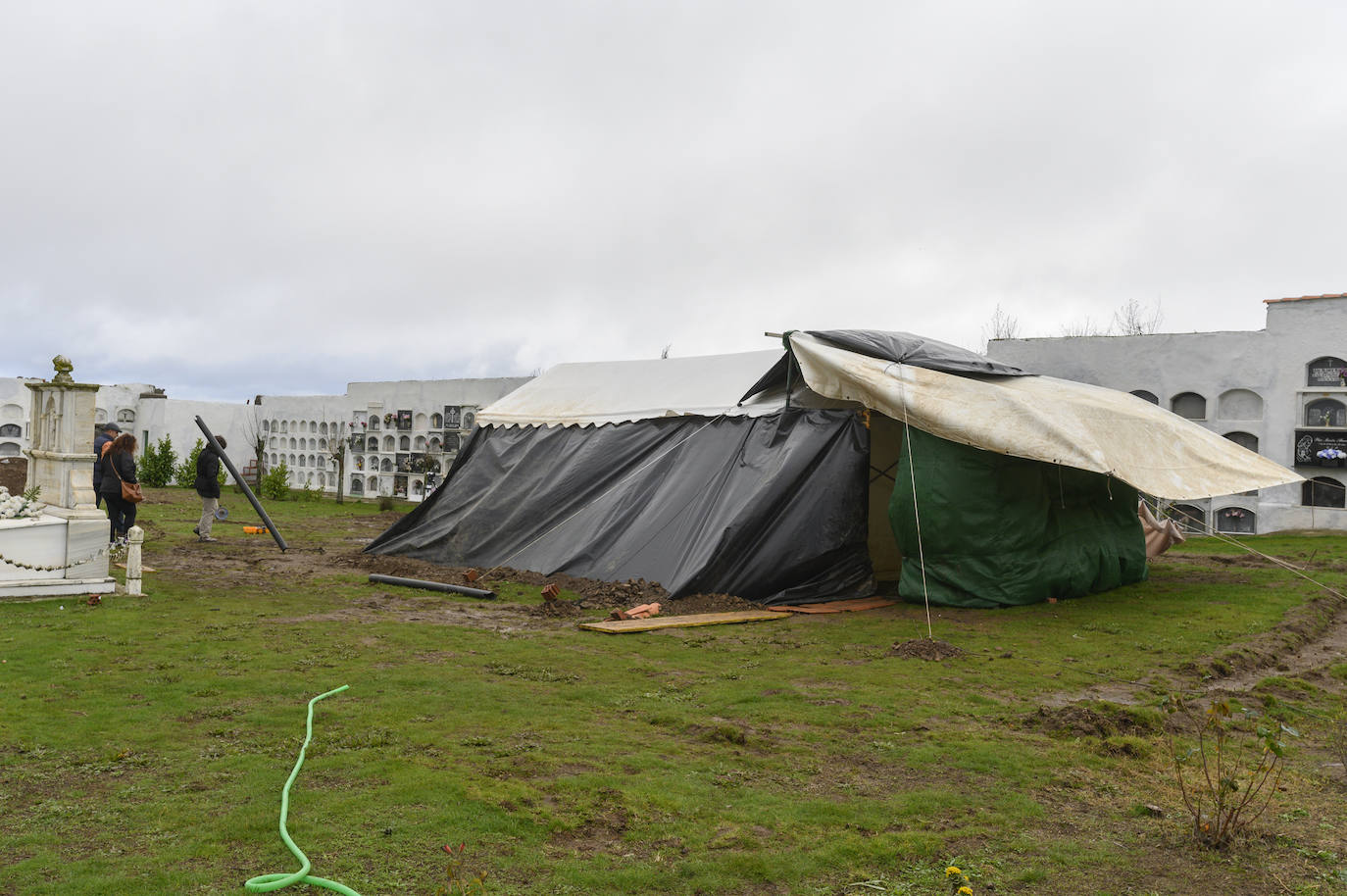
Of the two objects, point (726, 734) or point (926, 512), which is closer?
point (726, 734)

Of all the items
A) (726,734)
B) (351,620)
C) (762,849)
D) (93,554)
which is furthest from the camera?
(93,554)

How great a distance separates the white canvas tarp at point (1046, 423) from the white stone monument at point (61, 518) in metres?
6.71

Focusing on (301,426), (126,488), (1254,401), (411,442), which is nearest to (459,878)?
(126,488)

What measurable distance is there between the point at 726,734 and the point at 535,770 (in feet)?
3.29

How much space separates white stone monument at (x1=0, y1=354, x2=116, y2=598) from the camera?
802 cm

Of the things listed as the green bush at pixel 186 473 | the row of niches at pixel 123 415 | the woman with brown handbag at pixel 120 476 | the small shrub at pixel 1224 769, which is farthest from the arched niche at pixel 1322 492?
the row of niches at pixel 123 415

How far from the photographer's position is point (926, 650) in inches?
267

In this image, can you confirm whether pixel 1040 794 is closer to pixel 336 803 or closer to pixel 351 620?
pixel 336 803

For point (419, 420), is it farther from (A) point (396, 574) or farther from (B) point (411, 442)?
(A) point (396, 574)

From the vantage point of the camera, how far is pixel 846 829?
3520mm

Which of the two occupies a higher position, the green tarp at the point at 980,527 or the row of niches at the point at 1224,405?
the row of niches at the point at 1224,405

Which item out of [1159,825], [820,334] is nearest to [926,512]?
[820,334]

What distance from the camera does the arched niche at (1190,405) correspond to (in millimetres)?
16156

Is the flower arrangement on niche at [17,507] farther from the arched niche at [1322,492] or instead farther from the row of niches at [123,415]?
the row of niches at [123,415]
